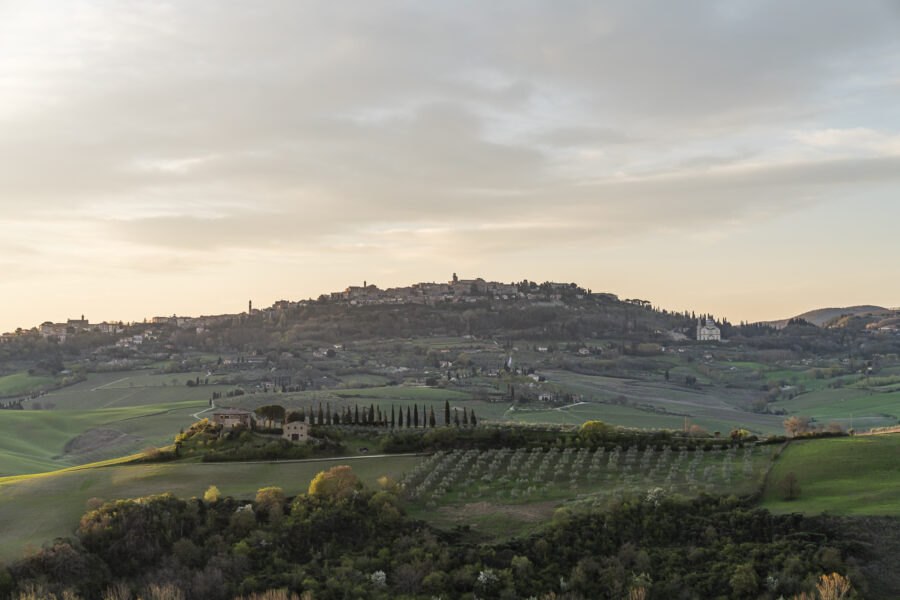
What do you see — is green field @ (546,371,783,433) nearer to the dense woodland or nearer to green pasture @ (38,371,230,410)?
the dense woodland

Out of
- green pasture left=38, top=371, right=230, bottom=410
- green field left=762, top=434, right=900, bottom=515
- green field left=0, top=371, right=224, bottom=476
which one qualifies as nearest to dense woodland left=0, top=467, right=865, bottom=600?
green field left=762, top=434, right=900, bottom=515

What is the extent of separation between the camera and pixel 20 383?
181000mm

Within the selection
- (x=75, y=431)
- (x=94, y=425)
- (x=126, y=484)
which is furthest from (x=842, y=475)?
(x=94, y=425)

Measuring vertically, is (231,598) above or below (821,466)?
below

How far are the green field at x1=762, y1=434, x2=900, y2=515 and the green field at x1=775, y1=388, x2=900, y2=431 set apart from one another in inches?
2460

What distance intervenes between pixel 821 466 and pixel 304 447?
37984mm

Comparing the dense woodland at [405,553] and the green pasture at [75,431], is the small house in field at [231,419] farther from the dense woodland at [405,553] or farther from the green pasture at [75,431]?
the green pasture at [75,431]

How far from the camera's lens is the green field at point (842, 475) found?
126 ft

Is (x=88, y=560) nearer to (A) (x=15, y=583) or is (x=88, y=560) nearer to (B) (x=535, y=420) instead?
(A) (x=15, y=583)

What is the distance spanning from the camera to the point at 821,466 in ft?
155

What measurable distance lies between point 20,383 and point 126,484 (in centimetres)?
15705

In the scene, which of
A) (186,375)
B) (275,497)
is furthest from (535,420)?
(186,375)

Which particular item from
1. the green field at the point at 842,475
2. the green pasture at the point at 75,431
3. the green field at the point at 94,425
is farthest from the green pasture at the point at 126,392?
the green field at the point at 842,475

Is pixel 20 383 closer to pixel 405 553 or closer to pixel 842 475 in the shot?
pixel 405 553
